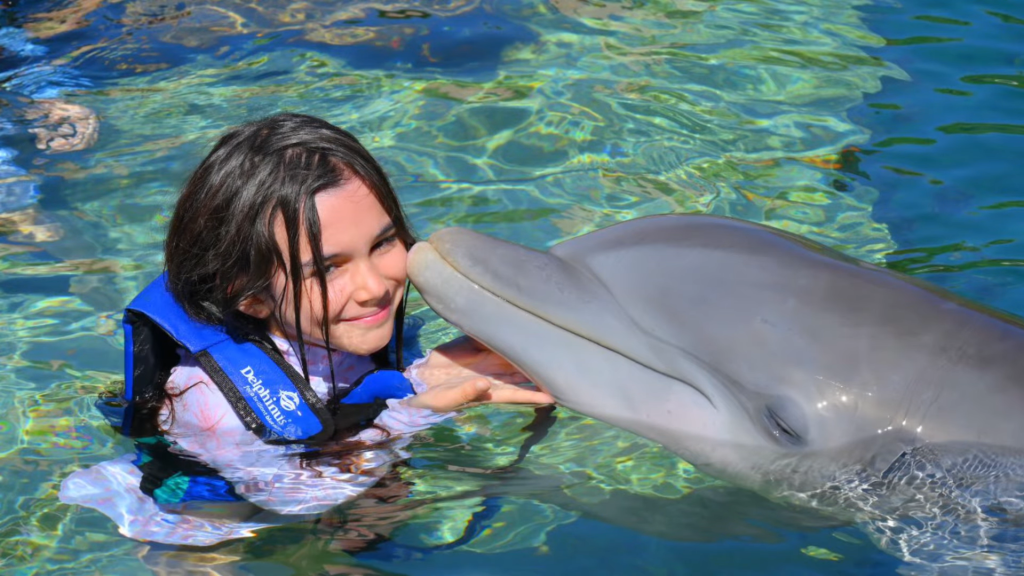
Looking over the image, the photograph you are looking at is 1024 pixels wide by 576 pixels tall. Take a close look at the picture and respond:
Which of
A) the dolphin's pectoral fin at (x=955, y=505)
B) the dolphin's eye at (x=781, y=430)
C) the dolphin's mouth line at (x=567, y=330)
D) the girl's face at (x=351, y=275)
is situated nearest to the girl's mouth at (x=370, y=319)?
the girl's face at (x=351, y=275)

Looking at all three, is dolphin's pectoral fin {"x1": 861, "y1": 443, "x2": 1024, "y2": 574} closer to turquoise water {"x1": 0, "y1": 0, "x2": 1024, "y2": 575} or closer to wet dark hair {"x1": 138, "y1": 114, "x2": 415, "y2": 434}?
turquoise water {"x1": 0, "y1": 0, "x2": 1024, "y2": 575}

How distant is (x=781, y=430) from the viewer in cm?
390

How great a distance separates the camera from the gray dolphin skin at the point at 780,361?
12.4 ft

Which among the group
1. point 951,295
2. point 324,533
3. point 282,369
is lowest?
point 324,533

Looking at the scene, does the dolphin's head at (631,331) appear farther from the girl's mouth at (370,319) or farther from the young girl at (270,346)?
the girl's mouth at (370,319)

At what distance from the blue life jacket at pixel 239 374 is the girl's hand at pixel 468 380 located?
190mm

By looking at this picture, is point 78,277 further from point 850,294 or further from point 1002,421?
point 1002,421

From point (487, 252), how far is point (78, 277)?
125 inches

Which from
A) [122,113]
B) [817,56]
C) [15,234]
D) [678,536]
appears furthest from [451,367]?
[817,56]

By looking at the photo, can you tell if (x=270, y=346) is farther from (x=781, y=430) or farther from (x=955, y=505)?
(x=955, y=505)

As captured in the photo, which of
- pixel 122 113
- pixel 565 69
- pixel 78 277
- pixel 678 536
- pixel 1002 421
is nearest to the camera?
pixel 1002 421

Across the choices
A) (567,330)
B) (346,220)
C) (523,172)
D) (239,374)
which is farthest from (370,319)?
(523,172)

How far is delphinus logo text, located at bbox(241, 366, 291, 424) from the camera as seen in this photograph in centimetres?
443

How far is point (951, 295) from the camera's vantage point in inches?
158
